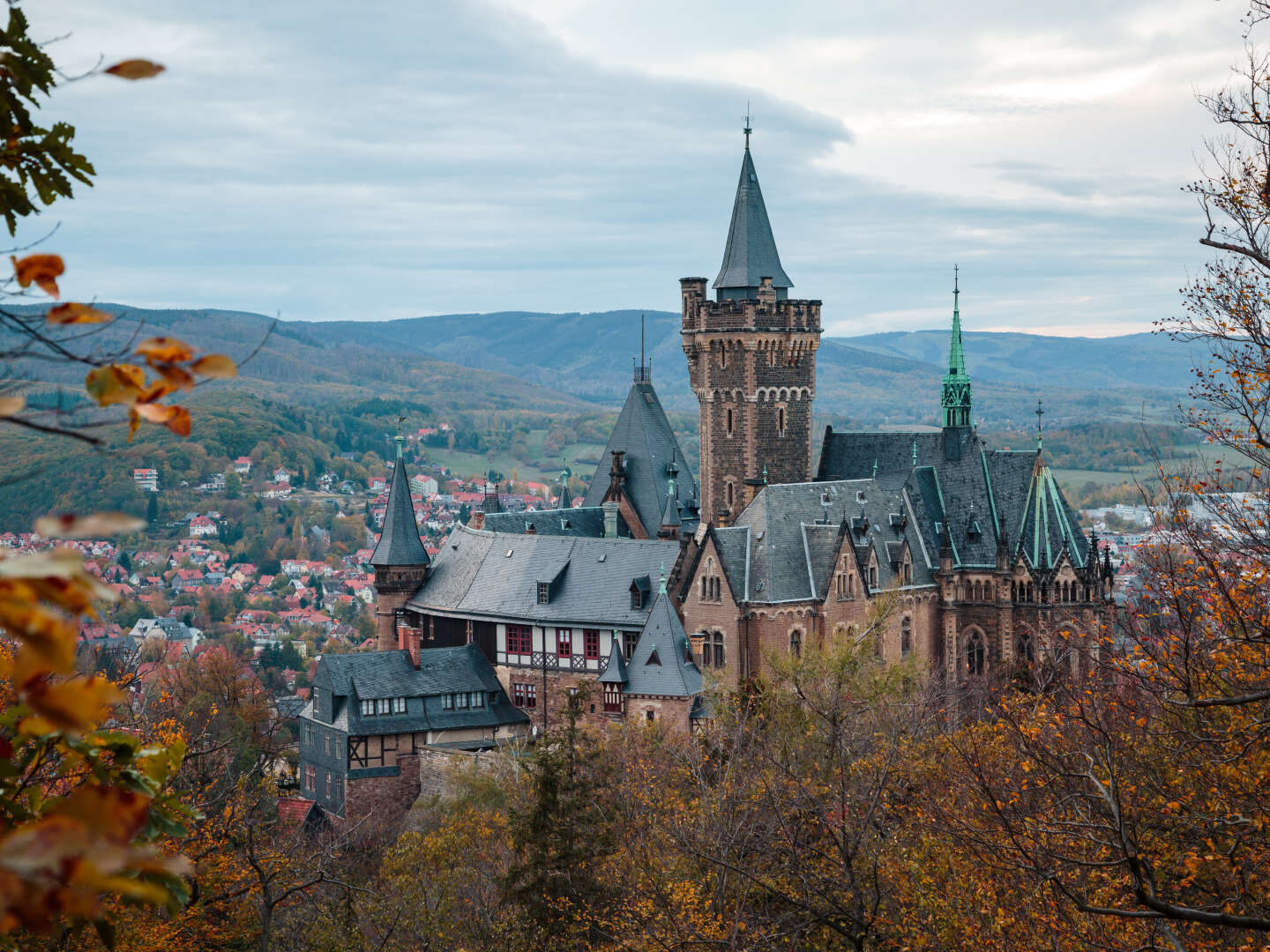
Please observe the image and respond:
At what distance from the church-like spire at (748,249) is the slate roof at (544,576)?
1430 centimetres

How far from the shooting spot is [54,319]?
5.07 meters

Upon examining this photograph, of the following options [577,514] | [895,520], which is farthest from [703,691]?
[577,514]

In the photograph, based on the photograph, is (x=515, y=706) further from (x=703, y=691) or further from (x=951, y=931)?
(x=951, y=931)

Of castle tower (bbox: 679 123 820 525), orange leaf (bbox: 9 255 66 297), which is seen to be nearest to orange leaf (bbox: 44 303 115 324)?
orange leaf (bbox: 9 255 66 297)

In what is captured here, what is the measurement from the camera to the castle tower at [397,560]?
6888 cm

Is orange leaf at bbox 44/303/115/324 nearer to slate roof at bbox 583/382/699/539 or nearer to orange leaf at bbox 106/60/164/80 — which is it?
orange leaf at bbox 106/60/164/80

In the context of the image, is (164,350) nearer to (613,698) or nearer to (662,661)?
(662,661)

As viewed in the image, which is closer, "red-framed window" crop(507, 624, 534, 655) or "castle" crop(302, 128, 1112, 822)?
"castle" crop(302, 128, 1112, 822)

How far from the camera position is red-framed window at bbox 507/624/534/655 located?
62.8 meters

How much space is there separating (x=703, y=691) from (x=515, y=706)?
14133 millimetres

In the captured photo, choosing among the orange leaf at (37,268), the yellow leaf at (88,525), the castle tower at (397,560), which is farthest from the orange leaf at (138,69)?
the castle tower at (397,560)

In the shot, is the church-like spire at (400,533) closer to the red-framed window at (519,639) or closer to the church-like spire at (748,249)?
the red-framed window at (519,639)

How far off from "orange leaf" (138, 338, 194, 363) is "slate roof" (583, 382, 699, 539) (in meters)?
69.5

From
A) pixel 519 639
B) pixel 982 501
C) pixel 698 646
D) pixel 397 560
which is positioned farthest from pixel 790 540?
pixel 397 560
